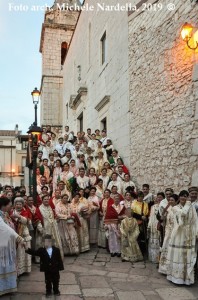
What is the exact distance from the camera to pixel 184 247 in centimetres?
591

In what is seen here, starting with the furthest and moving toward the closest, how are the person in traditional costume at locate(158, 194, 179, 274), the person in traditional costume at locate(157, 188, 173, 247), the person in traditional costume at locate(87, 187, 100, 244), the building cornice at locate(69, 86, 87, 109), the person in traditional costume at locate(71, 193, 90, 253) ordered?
the building cornice at locate(69, 86, 87, 109) < the person in traditional costume at locate(87, 187, 100, 244) < the person in traditional costume at locate(71, 193, 90, 253) < the person in traditional costume at locate(157, 188, 173, 247) < the person in traditional costume at locate(158, 194, 179, 274)

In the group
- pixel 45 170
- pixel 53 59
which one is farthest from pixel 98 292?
pixel 53 59

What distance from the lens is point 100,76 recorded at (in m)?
15.0

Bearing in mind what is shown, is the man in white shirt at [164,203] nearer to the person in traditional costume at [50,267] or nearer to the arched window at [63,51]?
the person in traditional costume at [50,267]

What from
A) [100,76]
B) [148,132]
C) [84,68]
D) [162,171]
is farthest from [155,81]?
[84,68]

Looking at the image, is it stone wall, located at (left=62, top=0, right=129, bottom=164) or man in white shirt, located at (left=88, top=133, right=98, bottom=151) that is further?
man in white shirt, located at (left=88, top=133, right=98, bottom=151)

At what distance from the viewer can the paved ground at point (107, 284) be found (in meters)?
5.23

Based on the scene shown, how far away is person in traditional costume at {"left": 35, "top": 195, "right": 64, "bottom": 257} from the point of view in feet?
23.0

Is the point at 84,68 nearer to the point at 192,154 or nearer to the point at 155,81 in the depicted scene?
the point at 155,81

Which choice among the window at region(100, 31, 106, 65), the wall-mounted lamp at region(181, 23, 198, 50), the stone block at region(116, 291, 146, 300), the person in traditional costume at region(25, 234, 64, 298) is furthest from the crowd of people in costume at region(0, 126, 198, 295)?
the window at region(100, 31, 106, 65)

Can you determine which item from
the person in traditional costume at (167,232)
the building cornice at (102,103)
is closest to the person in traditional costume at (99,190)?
the person in traditional costume at (167,232)

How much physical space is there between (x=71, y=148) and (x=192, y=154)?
605 cm

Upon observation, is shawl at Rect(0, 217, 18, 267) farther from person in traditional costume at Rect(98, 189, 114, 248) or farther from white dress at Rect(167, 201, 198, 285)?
person in traditional costume at Rect(98, 189, 114, 248)

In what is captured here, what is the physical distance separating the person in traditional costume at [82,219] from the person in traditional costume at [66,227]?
234 millimetres
